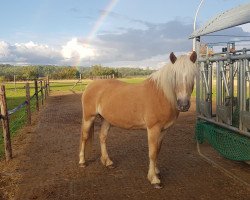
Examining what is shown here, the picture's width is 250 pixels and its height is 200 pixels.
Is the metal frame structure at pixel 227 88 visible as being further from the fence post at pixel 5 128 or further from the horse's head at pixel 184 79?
the fence post at pixel 5 128

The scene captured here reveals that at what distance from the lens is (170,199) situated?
15.4 feet

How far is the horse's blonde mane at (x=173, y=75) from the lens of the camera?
4715 millimetres

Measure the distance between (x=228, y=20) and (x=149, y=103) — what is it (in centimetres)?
325

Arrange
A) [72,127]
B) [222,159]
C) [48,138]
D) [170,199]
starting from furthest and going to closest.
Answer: [72,127] → [48,138] → [222,159] → [170,199]

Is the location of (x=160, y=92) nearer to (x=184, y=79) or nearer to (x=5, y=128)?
(x=184, y=79)

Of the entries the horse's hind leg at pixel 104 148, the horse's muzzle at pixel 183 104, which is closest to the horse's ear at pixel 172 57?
the horse's muzzle at pixel 183 104

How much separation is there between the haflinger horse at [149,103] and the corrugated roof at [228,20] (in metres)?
2.22

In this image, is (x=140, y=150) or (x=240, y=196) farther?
(x=140, y=150)

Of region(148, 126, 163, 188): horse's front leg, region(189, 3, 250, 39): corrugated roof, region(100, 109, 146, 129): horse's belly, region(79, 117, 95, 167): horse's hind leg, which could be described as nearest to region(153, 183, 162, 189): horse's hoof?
region(148, 126, 163, 188): horse's front leg

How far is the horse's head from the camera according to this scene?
4.66 metres

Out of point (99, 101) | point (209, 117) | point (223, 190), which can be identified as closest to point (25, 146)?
point (99, 101)

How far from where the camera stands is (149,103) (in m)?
5.39

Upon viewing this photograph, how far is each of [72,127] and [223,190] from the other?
7.00 m

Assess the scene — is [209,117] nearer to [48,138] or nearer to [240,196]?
[240,196]
